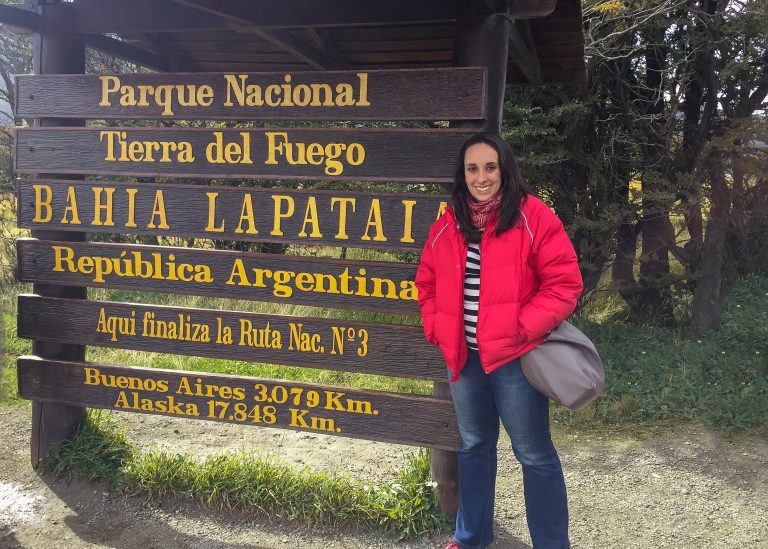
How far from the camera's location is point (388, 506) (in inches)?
141

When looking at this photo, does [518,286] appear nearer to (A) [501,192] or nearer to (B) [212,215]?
(A) [501,192]

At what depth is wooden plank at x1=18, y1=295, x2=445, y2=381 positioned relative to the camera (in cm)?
347

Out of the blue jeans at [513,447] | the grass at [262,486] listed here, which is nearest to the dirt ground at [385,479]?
the grass at [262,486]

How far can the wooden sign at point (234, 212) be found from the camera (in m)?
3.36

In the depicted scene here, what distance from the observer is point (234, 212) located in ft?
11.9

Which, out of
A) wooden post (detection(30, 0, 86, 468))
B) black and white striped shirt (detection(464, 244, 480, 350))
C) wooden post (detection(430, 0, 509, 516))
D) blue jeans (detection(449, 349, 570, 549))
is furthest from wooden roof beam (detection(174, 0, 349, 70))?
blue jeans (detection(449, 349, 570, 549))

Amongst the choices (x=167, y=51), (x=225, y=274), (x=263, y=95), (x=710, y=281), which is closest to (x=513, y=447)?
(x=225, y=274)

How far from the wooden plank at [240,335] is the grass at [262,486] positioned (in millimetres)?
675

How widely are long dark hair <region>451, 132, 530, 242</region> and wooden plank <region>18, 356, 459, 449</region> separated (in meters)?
1.15

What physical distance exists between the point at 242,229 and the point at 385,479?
1811 millimetres

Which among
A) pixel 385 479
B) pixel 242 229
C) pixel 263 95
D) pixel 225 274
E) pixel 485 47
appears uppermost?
pixel 485 47

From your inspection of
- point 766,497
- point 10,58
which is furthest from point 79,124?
point 10,58

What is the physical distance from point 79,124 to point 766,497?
4780 mm

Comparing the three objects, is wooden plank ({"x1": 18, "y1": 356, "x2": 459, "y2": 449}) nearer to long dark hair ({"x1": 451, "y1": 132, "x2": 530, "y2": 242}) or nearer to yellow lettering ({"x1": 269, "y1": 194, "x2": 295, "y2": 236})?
yellow lettering ({"x1": 269, "y1": 194, "x2": 295, "y2": 236})
